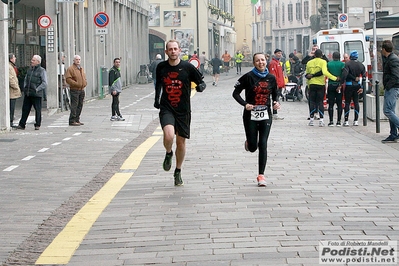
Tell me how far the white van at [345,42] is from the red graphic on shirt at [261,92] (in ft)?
66.7

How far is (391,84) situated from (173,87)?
6.73 meters

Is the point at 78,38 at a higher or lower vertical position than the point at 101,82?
higher

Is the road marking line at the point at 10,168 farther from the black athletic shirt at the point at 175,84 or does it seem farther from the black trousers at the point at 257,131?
the black trousers at the point at 257,131

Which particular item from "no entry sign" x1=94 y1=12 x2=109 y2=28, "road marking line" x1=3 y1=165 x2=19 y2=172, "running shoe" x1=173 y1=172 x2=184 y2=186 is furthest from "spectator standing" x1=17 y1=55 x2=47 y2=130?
"no entry sign" x1=94 y1=12 x2=109 y2=28

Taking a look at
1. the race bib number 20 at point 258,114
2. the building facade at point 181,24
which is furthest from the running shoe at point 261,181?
the building facade at point 181,24

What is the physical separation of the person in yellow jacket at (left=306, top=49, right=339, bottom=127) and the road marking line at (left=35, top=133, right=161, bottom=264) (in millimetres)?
8128

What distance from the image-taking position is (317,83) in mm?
20062

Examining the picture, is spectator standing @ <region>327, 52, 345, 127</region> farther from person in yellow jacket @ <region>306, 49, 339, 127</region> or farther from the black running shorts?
the black running shorts

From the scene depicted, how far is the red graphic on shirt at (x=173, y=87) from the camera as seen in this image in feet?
33.6

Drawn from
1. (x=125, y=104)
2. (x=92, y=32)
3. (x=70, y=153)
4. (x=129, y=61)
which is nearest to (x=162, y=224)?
(x=70, y=153)

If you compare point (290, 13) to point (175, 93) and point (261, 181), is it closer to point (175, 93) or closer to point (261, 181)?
point (175, 93)

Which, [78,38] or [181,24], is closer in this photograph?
[78,38]

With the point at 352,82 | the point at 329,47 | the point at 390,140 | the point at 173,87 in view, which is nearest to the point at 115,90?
the point at 352,82

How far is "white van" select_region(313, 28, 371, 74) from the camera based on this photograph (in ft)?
101
